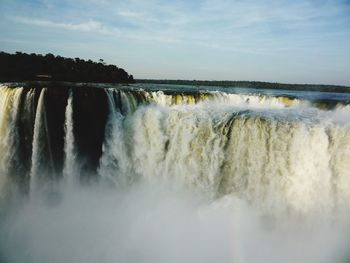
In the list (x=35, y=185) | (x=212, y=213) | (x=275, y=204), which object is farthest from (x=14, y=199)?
(x=275, y=204)

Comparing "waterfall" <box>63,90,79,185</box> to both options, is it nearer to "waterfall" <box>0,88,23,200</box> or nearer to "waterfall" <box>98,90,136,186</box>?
"waterfall" <box>98,90,136,186</box>

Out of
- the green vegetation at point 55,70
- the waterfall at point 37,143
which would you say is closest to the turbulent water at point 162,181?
the waterfall at point 37,143

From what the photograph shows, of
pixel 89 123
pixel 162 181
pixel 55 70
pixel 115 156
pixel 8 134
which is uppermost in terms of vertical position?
pixel 55 70

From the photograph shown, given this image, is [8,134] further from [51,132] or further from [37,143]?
[51,132]

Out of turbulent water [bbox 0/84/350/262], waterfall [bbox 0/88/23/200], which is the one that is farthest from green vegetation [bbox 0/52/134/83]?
turbulent water [bbox 0/84/350/262]

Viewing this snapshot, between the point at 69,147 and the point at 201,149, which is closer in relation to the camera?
the point at 201,149

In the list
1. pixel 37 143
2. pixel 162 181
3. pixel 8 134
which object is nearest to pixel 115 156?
pixel 162 181

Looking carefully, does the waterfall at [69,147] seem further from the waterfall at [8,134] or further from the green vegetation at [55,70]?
the green vegetation at [55,70]
